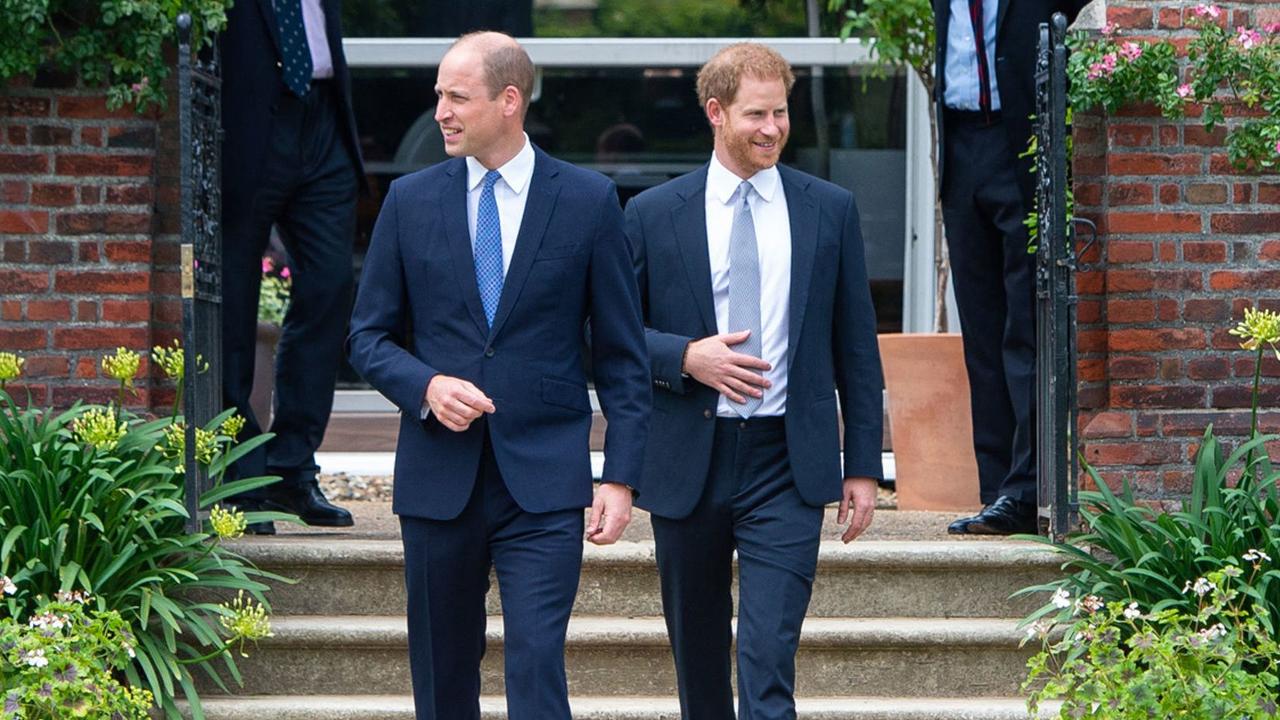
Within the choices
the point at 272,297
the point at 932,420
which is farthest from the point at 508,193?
the point at 272,297

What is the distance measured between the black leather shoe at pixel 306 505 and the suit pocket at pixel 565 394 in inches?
95.2

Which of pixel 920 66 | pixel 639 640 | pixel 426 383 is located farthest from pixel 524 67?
pixel 920 66

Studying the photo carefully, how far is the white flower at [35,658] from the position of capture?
4578 millimetres

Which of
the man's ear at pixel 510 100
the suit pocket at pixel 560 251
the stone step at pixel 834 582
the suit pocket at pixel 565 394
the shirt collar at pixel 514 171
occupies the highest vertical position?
the man's ear at pixel 510 100

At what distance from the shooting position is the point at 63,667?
4656mm

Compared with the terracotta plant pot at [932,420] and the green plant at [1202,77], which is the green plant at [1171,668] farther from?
the terracotta plant pot at [932,420]

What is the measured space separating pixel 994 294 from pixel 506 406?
2.79 m

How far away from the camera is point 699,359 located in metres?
4.41

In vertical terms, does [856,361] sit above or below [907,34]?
below

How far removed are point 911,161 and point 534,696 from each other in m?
6.41

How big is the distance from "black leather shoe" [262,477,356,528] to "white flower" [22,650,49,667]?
1784 mm

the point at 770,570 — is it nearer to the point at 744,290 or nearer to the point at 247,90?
the point at 744,290

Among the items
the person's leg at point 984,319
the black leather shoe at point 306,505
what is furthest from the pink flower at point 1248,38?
the black leather shoe at point 306,505

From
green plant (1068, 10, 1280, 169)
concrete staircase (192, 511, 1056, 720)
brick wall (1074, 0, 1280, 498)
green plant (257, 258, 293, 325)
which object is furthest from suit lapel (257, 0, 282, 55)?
green plant (257, 258, 293, 325)
